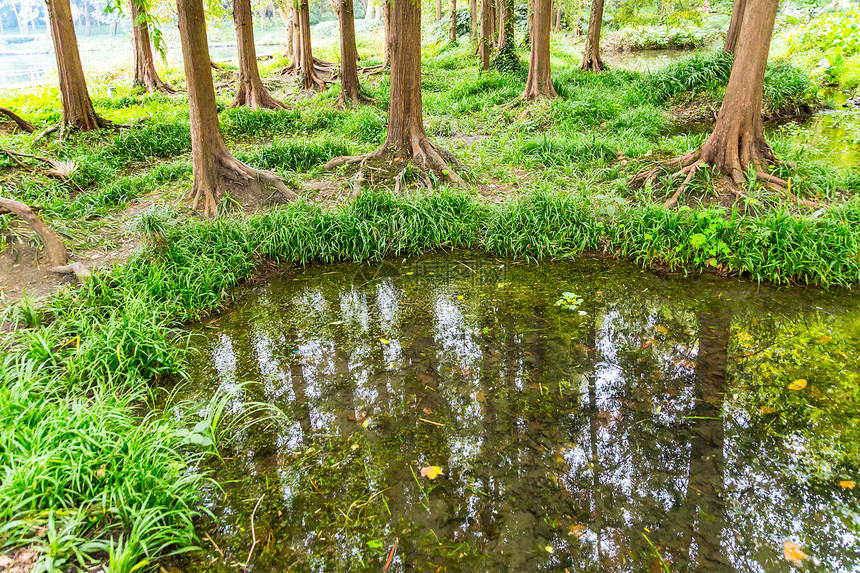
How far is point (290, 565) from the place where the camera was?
8.06 feet

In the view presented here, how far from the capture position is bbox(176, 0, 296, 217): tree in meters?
6.26

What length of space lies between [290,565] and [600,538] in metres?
1.59

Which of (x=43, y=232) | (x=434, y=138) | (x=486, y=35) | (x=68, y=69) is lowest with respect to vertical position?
(x=43, y=232)

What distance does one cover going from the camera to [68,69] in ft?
30.4

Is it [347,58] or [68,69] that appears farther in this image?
[347,58]

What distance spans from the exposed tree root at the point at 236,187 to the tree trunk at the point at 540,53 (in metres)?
7.14

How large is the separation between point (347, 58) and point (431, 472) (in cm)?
1153

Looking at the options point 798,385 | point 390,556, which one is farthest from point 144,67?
point 798,385

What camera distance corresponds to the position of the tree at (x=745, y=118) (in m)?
6.03

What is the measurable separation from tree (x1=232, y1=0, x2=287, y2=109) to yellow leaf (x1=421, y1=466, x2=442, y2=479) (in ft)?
37.0

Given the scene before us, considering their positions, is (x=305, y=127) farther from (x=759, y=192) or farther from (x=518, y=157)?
(x=759, y=192)

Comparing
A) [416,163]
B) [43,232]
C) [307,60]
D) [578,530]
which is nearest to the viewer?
[578,530]

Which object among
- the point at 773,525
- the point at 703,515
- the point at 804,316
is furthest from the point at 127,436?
the point at 804,316

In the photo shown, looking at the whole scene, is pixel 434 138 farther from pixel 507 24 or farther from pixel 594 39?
pixel 594 39
